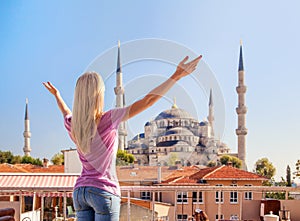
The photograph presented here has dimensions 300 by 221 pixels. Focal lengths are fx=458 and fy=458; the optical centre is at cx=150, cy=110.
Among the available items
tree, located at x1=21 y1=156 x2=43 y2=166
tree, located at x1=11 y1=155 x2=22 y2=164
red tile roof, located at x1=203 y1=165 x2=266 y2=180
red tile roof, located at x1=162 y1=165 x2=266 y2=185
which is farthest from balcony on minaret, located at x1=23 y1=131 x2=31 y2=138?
red tile roof, located at x1=203 y1=165 x2=266 y2=180

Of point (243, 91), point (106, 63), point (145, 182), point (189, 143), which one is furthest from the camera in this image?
point (243, 91)

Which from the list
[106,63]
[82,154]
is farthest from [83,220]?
[106,63]

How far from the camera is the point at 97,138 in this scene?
1.53 meters

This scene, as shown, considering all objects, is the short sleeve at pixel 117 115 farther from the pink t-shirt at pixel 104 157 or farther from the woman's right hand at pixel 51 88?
the woman's right hand at pixel 51 88

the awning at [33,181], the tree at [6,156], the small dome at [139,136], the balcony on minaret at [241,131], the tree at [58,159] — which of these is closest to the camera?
the small dome at [139,136]

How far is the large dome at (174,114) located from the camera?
7.23 feet

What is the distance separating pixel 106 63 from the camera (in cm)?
177

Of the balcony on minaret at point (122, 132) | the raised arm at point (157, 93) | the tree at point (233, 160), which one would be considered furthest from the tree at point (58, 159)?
the raised arm at point (157, 93)

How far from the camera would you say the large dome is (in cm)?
220

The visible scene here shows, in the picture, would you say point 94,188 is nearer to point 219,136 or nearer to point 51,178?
point 219,136

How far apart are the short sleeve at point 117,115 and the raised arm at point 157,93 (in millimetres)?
15

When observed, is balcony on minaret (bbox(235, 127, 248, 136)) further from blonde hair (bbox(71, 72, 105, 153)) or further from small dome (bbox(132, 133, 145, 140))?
blonde hair (bbox(71, 72, 105, 153))

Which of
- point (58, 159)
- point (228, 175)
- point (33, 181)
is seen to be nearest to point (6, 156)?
point (58, 159)

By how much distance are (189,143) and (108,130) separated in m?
0.93
